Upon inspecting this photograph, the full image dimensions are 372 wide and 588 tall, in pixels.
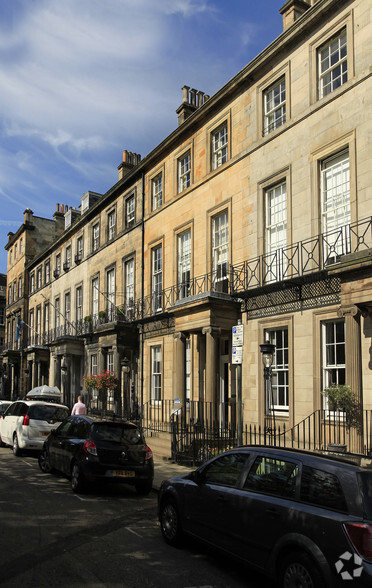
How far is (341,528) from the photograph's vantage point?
4.78 metres

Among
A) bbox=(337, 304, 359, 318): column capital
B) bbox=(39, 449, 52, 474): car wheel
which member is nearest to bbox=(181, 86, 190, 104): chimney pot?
bbox=(337, 304, 359, 318): column capital

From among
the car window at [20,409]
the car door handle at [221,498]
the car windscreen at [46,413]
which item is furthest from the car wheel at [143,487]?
the car window at [20,409]

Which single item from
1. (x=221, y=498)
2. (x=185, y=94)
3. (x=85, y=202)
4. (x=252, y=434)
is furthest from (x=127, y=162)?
(x=221, y=498)

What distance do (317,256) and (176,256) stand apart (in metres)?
8.02

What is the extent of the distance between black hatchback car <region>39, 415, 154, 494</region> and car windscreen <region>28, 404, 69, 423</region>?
4.15 metres

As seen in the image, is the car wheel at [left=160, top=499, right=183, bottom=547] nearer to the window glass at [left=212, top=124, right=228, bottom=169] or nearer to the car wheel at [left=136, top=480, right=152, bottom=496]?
the car wheel at [left=136, top=480, right=152, bottom=496]

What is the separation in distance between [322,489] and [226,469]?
1695 mm

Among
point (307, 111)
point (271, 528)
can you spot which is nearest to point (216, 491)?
point (271, 528)

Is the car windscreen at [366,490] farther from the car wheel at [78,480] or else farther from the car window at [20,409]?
the car window at [20,409]

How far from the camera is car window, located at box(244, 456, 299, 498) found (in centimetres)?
566

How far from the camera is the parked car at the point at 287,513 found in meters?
4.75

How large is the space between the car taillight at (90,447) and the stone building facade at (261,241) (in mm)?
3059

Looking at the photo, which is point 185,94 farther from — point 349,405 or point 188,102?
point 349,405

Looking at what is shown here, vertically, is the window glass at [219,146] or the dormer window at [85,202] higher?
the dormer window at [85,202]
